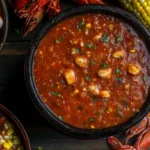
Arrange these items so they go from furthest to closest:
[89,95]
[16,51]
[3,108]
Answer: [16,51] → [3,108] → [89,95]

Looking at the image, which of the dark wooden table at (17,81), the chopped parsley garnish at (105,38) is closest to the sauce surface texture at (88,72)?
the chopped parsley garnish at (105,38)

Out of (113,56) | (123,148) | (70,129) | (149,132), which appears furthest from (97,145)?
(113,56)

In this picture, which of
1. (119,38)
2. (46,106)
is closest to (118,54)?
(119,38)

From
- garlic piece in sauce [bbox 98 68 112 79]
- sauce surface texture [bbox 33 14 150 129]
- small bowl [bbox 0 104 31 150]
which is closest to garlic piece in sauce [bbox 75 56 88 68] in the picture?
sauce surface texture [bbox 33 14 150 129]

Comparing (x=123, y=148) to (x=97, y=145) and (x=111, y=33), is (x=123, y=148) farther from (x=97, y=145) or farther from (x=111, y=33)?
(x=111, y=33)

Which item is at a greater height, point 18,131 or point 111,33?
point 111,33

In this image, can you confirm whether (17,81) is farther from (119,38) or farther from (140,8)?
(140,8)

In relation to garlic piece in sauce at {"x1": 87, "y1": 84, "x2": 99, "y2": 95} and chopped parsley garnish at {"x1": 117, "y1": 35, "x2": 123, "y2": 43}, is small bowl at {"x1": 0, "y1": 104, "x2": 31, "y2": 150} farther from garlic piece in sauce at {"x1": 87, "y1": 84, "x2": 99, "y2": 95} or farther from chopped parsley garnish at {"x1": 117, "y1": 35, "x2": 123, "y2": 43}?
chopped parsley garnish at {"x1": 117, "y1": 35, "x2": 123, "y2": 43}

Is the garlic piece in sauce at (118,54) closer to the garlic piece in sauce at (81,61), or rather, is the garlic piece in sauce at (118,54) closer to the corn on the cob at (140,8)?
the garlic piece in sauce at (81,61)
